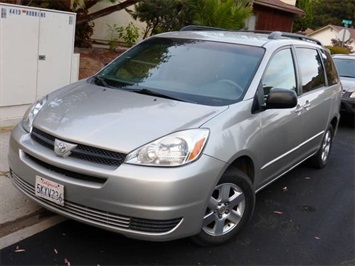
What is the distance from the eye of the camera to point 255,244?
3.77 meters

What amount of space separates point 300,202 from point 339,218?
0.45 m

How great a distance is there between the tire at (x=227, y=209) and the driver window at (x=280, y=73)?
95cm

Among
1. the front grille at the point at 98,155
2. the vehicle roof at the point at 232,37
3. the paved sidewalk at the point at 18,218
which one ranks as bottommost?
the paved sidewalk at the point at 18,218

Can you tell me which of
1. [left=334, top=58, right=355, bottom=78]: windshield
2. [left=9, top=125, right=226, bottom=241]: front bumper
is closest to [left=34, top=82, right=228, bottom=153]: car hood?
[left=9, top=125, right=226, bottom=241]: front bumper

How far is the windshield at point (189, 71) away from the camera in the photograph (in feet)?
12.8

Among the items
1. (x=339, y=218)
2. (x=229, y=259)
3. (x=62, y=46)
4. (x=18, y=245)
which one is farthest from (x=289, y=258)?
(x=62, y=46)

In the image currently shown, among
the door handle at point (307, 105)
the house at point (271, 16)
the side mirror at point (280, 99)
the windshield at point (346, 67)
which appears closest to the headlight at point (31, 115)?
the side mirror at point (280, 99)

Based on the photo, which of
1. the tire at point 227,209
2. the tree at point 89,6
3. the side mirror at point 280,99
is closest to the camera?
the tire at point 227,209

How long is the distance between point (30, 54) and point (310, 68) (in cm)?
380

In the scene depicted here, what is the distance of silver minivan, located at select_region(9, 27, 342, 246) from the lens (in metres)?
3.04

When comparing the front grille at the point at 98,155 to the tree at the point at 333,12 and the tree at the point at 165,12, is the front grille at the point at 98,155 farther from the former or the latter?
the tree at the point at 333,12

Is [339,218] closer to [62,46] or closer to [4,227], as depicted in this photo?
[4,227]

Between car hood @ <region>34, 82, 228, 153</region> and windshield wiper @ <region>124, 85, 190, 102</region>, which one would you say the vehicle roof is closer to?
windshield wiper @ <region>124, 85, 190, 102</region>

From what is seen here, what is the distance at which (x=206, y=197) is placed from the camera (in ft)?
10.5
